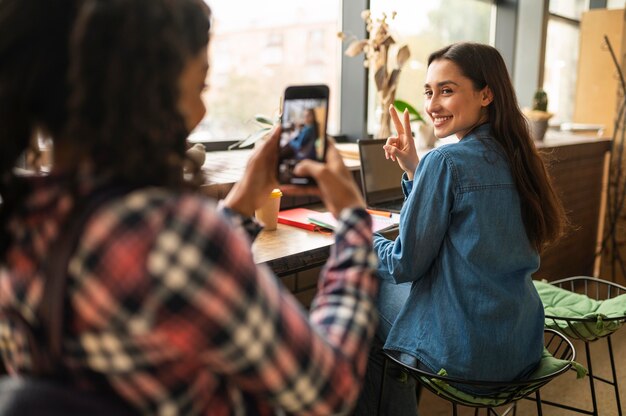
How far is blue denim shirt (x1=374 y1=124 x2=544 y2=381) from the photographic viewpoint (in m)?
1.32

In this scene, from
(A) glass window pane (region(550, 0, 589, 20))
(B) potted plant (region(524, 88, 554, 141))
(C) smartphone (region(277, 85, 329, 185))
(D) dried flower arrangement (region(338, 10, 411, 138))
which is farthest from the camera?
(A) glass window pane (region(550, 0, 589, 20))

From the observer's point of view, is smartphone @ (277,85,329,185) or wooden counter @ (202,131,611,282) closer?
smartphone @ (277,85,329,185)

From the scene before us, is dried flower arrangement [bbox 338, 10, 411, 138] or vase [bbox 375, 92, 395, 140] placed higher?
dried flower arrangement [bbox 338, 10, 411, 138]

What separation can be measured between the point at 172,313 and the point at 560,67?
432 cm

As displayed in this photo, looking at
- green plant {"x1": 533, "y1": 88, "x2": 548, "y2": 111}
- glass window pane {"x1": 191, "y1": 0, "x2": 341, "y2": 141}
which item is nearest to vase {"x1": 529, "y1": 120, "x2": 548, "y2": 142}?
green plant {"x1": 533, "y1": 88, "x2": 548, "y2": 111}

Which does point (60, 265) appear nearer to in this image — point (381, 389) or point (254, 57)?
point (381, 389)

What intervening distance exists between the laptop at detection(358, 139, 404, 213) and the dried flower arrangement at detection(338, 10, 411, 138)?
312 mm

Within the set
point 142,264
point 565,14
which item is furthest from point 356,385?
point 565,14

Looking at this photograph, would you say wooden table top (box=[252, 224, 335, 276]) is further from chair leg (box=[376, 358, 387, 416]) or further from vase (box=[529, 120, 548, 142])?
vase (box=[529, 120, 548, 142])

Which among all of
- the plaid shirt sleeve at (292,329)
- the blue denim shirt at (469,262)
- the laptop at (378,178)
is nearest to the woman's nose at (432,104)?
the blue denim shirt at (469,262)

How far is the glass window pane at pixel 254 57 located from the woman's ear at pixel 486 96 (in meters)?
0.85

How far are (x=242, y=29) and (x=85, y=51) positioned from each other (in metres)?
1.76

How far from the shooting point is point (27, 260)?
597 millimetres

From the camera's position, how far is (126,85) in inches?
21.7
